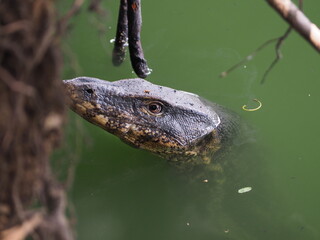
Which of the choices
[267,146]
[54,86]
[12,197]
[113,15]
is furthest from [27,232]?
[113,15]

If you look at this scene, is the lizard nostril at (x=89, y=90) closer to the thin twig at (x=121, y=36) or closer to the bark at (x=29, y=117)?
the thin twig at (x=121, y=36)

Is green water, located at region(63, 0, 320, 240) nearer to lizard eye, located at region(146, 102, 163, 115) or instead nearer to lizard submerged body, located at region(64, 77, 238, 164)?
lizard submerged body, located at region(64, 77, 238, 164)

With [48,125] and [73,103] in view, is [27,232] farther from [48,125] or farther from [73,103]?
[73,103]

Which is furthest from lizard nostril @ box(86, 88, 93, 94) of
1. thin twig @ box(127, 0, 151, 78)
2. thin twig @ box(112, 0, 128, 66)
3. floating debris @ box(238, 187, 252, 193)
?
floating debris @ box(238, 187, 252, 193)

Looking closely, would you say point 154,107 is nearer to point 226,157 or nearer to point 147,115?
point 147,115

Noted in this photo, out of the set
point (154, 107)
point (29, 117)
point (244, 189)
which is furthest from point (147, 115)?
point (29, 117)
